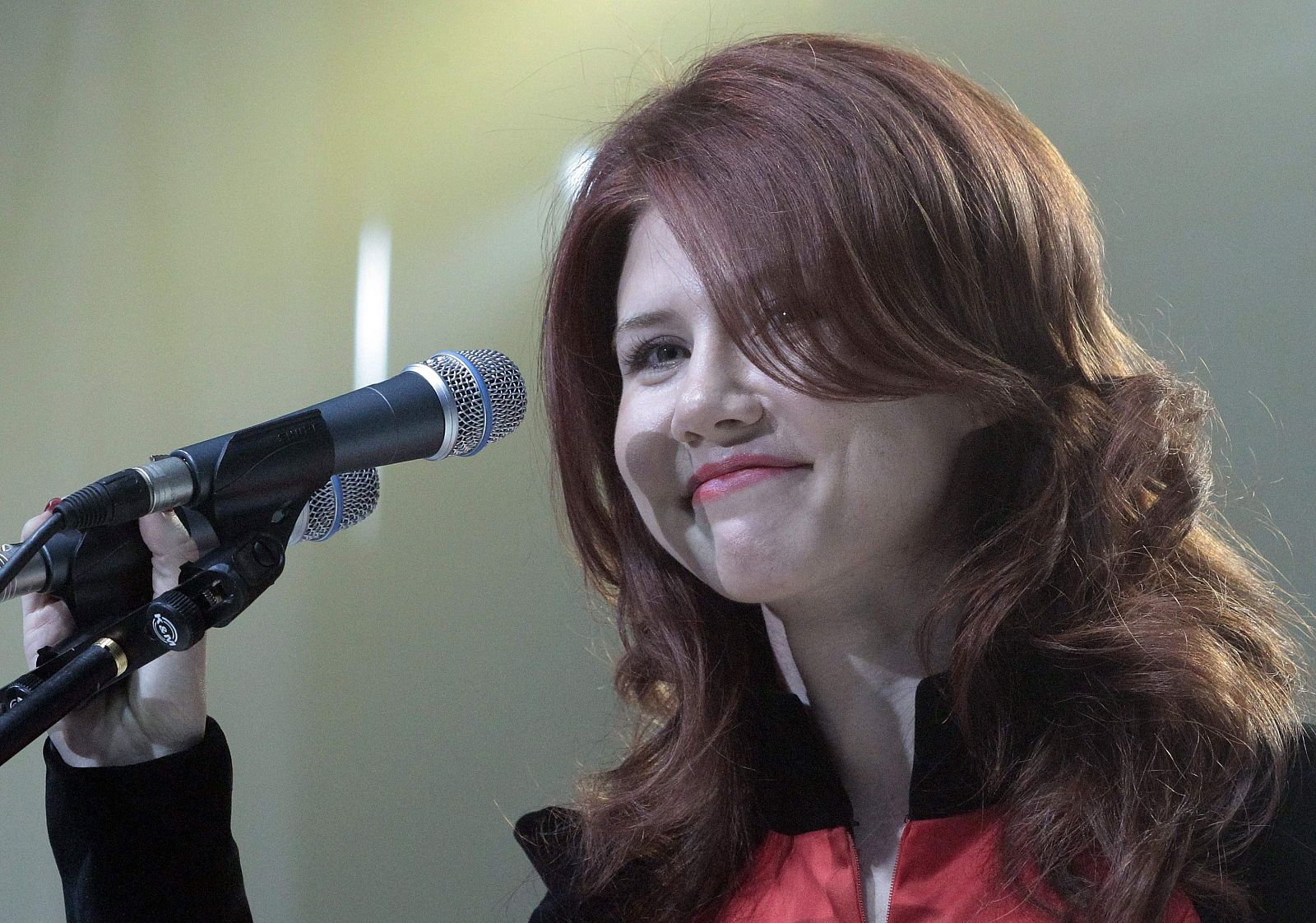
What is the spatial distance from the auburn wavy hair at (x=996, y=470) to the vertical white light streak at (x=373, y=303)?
0.78 metres

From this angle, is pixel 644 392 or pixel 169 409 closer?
pixel 644 392

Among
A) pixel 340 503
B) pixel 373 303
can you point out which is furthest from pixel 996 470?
pixel 373 303

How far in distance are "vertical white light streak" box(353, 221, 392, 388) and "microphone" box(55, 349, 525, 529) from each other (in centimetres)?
91

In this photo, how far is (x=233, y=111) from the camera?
2.05 meters

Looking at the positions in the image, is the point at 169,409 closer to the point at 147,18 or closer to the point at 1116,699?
the point at 147,18

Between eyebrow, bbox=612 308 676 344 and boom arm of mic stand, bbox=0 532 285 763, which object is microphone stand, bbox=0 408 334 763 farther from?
eyebrow, bbox=612 308 676 344

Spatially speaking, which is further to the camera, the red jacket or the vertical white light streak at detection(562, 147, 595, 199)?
the vertical white light streak at detection(562, 147, 595, 199)

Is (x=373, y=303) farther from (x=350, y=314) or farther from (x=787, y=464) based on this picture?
(x=787, y=464)

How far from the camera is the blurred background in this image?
6.04 ft

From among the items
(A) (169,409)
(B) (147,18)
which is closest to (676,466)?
(A) (169,409)

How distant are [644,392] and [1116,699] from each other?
51 centimetres

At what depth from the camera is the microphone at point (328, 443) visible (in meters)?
0.79

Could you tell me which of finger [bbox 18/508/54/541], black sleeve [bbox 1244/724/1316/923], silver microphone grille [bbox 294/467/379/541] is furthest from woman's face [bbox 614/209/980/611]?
finger [bbox 18/508/54/541]

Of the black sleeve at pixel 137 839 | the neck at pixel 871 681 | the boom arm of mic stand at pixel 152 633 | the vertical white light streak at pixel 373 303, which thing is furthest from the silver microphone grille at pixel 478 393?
the vertical white light streak at pixel 373 303
